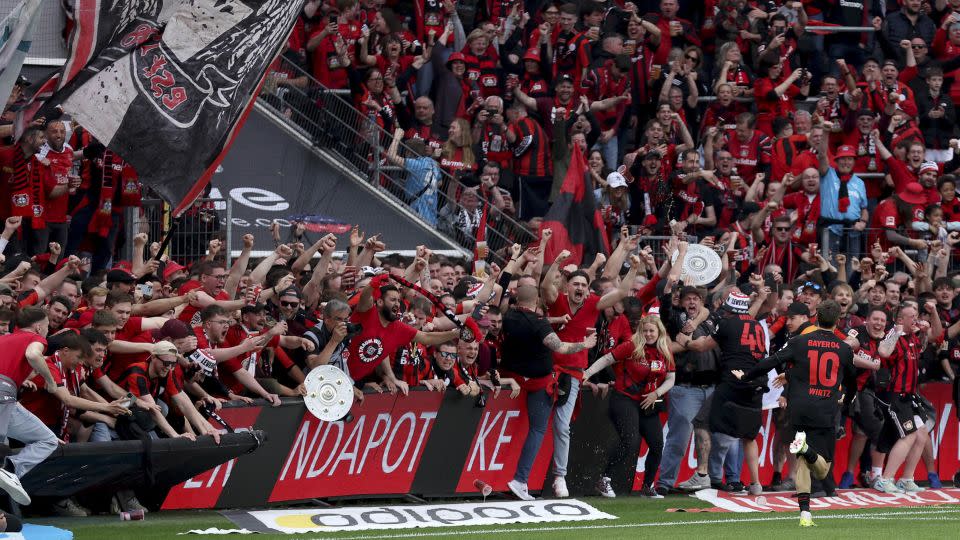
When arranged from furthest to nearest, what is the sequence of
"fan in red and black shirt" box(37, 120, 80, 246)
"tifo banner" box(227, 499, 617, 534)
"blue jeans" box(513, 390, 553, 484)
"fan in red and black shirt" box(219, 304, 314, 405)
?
"fan in red and black shirt" box(37, 120, 80, 246) → "blue jeans" box(513, 390, 553, 484) → "fan in red and black shirt" box(219, 304, 314, 405) → "tifo banner" box(227, 499, 617, 534)

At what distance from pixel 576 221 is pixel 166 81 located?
7.19m

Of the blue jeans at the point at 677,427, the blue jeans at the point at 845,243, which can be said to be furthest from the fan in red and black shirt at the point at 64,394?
the blue jeans at the point at 845,243

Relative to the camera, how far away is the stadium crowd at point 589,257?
46.2 feet

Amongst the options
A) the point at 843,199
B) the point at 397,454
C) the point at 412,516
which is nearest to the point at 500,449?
the point at 397,454

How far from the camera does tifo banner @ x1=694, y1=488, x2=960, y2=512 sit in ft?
53.0

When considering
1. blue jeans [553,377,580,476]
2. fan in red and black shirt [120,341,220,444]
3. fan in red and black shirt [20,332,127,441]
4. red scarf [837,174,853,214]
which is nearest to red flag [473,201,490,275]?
blue jeans [553,377,580,476]

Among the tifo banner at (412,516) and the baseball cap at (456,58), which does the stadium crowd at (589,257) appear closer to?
the baseball cap at (456,58)

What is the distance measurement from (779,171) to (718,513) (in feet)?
25.5

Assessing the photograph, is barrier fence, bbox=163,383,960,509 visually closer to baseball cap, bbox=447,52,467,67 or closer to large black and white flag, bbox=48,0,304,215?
large black and white flag, bbox=48,0,304,215

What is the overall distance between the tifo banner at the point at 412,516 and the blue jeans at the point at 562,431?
40 centimetres

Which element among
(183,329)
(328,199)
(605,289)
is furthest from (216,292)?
(328,199)

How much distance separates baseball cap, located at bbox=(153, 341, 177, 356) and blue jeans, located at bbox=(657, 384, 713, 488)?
5.72 meters

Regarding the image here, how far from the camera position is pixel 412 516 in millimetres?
14703

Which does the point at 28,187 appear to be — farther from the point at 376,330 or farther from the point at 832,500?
the point at 832,500
